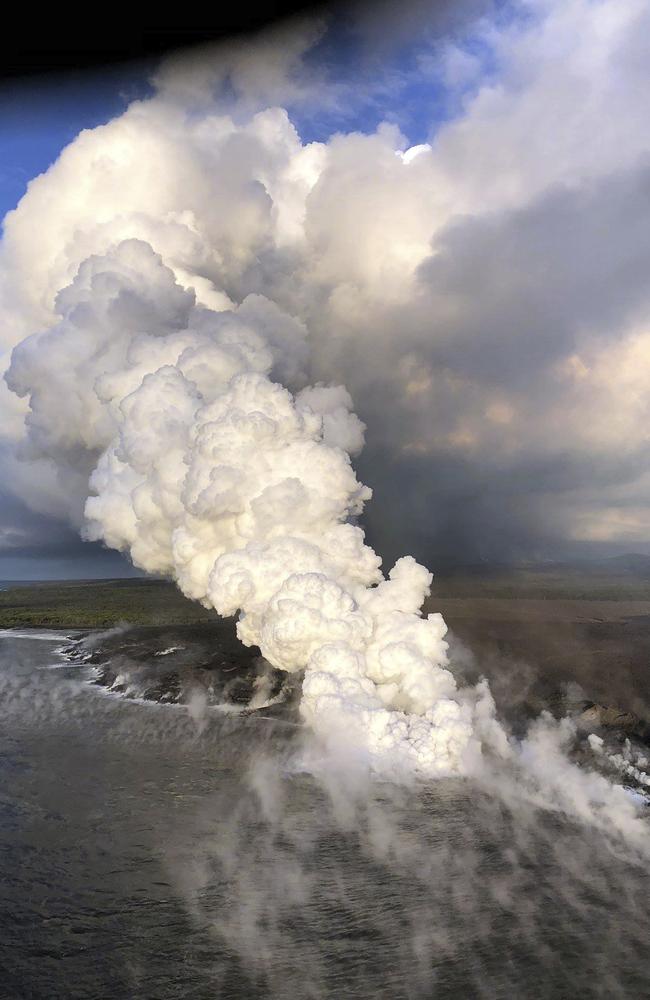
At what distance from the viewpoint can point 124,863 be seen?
29.8 meters

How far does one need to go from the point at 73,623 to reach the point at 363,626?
9985 centimetres

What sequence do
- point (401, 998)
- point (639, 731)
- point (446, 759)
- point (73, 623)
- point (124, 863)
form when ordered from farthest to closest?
point (73, 623) < point (639, 731) < point (446, 759) < point (124, 863) < point (401, 998)

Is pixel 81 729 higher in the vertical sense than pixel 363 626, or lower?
lower

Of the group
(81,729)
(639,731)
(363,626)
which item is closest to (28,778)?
(81,729)

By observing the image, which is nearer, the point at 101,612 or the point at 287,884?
the point at 287,884

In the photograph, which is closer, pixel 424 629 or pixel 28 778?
pixel 28 778

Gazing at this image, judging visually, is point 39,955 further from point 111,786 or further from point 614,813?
point 614,813

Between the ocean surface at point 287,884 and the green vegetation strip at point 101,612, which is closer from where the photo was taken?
the ocean surface at point 287,884

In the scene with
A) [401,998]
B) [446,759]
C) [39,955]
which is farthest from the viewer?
[446,759]

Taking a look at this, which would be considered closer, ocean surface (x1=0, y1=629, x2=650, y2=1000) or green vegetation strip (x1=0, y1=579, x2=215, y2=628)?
ocean surface (x1=0, y1=629, x2=650, y2=1000)

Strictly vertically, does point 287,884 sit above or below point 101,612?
above

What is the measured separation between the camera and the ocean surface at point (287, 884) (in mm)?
22203

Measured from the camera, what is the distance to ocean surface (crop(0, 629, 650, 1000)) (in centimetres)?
2220

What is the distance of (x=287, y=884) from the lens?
2770 centimetres
